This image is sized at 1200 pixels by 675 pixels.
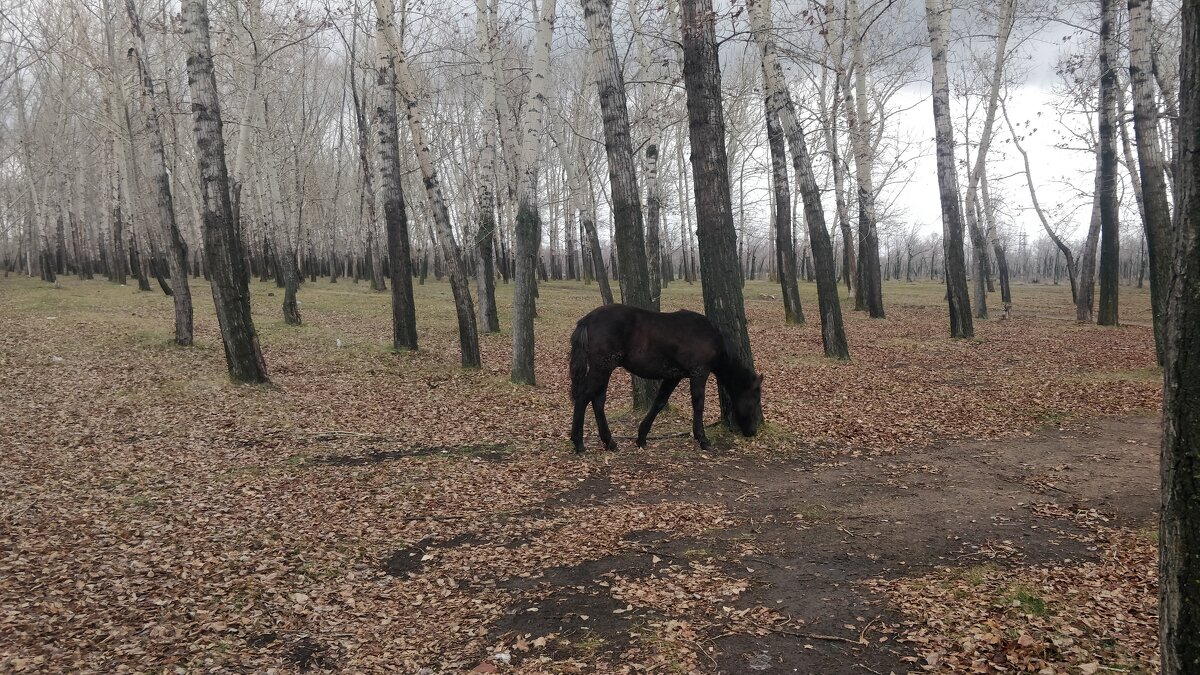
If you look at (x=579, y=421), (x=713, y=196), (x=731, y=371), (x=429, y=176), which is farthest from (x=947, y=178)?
(x=579, y=421)

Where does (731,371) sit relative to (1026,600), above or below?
above

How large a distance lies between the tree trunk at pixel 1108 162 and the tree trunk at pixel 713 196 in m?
12.3

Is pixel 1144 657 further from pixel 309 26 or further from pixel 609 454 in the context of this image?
pixel 309 26

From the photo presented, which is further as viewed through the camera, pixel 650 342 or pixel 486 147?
pixel 486 147

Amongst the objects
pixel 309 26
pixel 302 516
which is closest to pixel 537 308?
pixel 309 26

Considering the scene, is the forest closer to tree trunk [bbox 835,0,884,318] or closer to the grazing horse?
the grazing horse

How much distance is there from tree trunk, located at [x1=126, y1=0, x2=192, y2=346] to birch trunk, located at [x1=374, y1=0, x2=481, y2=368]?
5314 mm

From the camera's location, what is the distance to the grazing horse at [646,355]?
28.9 ft

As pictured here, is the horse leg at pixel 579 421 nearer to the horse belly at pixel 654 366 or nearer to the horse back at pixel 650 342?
the horse back at pixel 650 342

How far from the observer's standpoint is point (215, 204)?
1234 centimetres

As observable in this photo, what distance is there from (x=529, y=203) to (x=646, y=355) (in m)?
5.72

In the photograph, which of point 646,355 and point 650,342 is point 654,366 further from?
point 650,342

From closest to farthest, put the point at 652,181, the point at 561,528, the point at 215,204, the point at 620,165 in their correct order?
the point at 561,528 → the point at 620,165 → the point at 215,204 → the point at 652,181

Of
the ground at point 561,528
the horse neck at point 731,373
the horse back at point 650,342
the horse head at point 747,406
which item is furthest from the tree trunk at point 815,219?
the horse back at point 650,342
